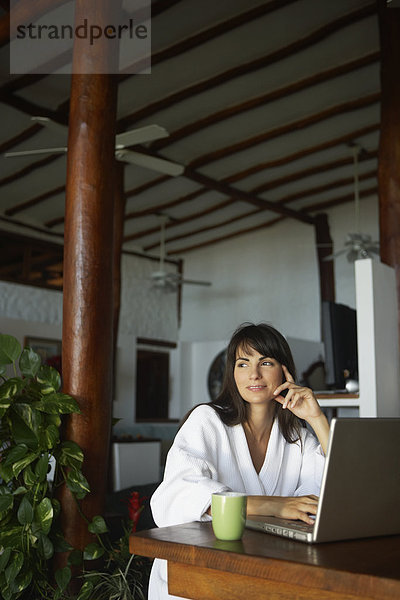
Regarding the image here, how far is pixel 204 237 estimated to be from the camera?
11.7 metres

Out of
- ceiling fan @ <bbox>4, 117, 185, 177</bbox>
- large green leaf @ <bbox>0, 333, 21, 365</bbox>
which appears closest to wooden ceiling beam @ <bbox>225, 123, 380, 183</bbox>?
ceiling fan @ <bbox>4, 117, 185, 177</bbox>

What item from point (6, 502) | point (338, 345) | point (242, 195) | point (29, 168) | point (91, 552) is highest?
point (242, 195)

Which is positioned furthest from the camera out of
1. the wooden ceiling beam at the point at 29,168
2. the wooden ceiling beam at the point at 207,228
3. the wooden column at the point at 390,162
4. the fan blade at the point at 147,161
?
the wooden ceiling beam at the point at 207,228

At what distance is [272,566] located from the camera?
3.52 ft

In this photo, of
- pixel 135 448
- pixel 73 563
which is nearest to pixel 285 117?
pixel 135 448

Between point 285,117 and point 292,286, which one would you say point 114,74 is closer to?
point 285,117

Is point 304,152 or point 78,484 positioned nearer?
point 78,484

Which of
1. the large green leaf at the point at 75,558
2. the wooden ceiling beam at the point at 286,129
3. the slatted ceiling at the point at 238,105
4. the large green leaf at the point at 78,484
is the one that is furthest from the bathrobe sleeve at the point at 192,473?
the wooden ceiling beam at the point at 286,129

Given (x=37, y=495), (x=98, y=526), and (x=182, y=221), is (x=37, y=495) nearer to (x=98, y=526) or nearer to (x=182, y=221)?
(x=98, y=526)

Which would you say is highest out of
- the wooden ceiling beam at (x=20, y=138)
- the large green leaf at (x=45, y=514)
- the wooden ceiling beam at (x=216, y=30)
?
the wooden ceiling beam at (x=216, y=30)

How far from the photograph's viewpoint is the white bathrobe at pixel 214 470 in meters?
1.55

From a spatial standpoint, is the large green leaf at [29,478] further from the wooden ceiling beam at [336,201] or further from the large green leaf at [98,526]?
the wooden ceiling beam at [336,201]

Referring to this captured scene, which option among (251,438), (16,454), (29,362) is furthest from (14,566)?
(251,438)

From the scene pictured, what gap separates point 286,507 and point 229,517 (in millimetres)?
251
